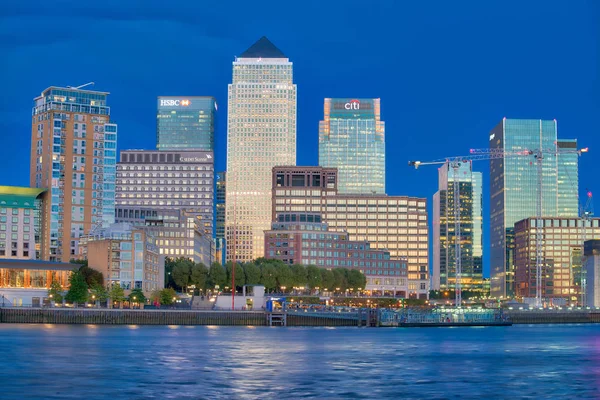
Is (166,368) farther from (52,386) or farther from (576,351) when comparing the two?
(576,351)

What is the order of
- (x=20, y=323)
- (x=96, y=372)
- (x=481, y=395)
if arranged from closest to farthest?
(x=481, y=395)
(x=96, y=372)
(x=20, y=323)

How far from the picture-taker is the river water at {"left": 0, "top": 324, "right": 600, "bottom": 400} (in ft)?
226

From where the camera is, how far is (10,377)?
76.7 meters

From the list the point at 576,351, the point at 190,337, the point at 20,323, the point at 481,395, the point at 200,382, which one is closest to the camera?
the point at 481,395

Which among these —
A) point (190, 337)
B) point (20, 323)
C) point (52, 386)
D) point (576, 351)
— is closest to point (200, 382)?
point (52, 386)

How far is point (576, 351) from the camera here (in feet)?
380

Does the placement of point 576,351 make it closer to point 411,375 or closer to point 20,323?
point 411,375

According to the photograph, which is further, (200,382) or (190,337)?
(190,337)

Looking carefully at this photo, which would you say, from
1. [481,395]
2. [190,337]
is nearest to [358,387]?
[481,395]


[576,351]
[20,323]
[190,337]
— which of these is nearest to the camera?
[576,351]

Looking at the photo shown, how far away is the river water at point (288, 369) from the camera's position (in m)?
68.8

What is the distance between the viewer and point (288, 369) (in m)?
84.7

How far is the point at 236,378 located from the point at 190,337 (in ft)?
210

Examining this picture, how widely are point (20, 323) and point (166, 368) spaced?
117213mm
